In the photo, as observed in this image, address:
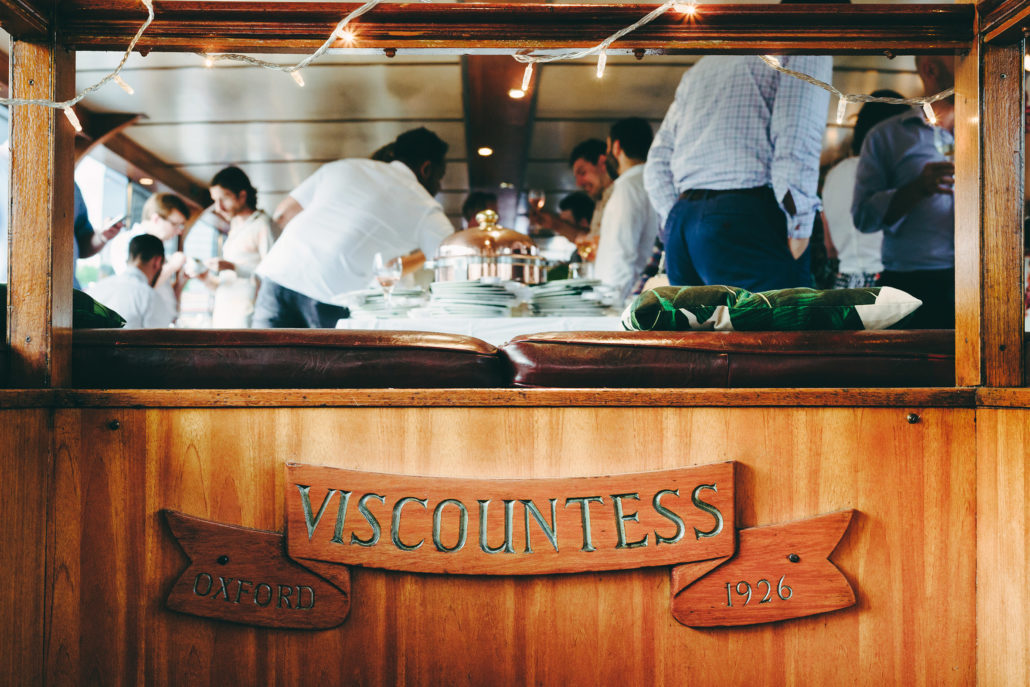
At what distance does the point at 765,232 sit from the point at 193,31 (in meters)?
1.41

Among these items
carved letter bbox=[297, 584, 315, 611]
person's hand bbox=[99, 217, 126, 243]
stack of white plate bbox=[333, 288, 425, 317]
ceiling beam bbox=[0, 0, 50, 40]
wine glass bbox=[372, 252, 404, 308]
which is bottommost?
carved letter bbox=[297, 584, 315, 611]

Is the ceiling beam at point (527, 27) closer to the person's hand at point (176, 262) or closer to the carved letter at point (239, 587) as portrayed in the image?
the carved letter at point (239, 587)

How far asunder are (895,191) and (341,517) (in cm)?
208

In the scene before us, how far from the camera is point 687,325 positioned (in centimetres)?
116

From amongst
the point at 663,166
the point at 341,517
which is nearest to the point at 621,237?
the point at 663,166

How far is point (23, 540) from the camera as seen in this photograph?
0.94 meters

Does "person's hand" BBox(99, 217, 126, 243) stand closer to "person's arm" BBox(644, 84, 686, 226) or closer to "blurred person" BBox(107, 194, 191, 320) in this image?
"blurred person" BBox(107, 194, 191, 320)

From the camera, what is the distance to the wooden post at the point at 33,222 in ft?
3.25

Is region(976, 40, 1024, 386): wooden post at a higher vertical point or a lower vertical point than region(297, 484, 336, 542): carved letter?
higher

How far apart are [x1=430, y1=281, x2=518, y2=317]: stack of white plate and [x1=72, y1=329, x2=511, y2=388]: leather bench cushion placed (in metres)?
0.90

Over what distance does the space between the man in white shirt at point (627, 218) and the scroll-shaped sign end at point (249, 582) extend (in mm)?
1840

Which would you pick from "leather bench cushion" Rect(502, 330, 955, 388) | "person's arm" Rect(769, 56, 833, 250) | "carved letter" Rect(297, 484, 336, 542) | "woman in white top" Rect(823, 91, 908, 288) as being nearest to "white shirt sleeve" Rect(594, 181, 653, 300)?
"person's arm" Rect(769, 56, 833, 250)

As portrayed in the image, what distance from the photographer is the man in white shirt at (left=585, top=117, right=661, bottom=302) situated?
276 centimetres

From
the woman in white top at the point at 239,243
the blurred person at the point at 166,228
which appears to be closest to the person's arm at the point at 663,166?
the woman in white top at the point at 239,243
